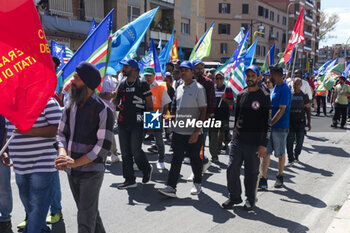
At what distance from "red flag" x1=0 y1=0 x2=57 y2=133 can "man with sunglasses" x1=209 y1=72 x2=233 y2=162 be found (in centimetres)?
485

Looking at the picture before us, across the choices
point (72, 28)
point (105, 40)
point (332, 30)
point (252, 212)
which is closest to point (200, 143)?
point (252, 212)

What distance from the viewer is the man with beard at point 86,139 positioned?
3303 millimetres

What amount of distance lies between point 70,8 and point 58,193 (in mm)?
21752

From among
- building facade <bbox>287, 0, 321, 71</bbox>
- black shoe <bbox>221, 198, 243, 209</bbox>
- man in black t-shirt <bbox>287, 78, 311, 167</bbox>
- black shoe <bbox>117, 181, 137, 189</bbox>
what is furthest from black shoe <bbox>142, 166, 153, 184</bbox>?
building facade <bbox>287, 0, 321, 71</bbox>

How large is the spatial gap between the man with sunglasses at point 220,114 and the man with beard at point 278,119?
4.70 ft

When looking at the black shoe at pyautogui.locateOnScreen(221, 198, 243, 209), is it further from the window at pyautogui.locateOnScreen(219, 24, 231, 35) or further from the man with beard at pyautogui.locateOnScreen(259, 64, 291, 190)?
the window at pyautogui.locateOnScreen(219, 24, 231, 35)

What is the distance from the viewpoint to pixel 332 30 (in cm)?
7238

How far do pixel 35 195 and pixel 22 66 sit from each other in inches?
52.4

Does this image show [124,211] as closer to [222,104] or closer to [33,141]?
[33,141]

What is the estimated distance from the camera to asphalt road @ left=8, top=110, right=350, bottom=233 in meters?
4.68

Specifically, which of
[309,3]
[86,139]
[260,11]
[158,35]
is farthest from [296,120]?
[309,3]

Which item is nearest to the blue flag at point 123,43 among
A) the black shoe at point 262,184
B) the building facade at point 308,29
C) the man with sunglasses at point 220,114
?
the man with sunglasses at point 220,114

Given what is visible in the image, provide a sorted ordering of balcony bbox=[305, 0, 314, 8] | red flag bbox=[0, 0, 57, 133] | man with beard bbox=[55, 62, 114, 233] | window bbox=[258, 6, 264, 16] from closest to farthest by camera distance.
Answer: red flag bbox=[0, 0, 57, 133] → man with beard bbox=[55, 62, 114, 233] → window bbox=[258, 6, 264, 16] → balcony bbox=[305, 0, 314, 8]

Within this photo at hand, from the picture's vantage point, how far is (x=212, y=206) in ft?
17.7
